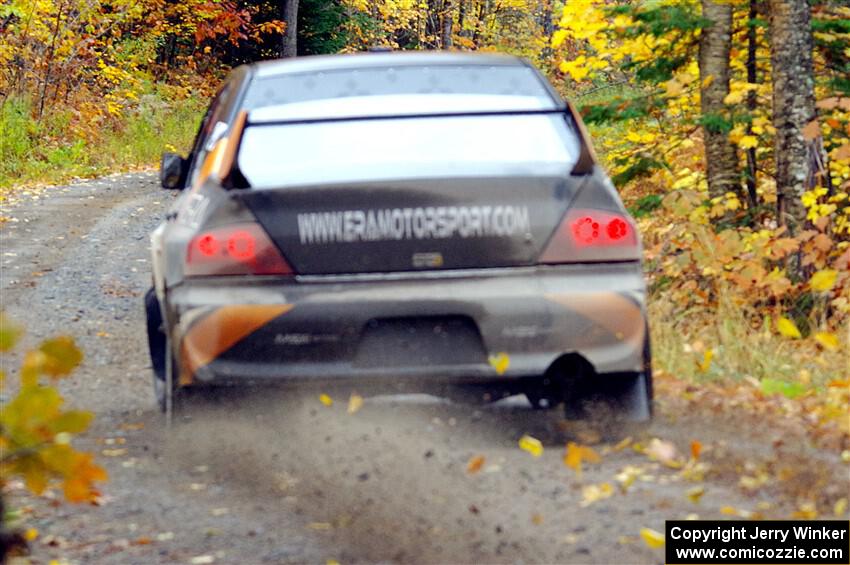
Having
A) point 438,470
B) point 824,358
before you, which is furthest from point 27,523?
point 824,358

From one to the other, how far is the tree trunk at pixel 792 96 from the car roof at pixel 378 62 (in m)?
5.05

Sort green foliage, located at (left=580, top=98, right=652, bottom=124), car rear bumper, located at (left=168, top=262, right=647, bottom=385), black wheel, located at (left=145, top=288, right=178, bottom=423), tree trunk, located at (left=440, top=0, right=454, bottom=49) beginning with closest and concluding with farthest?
car rear bumper, located at (left=168, top=262, right=647, bottom=385)
black wheel, located at (left=145, top=288, right=178, bottom=423)
green foliage, located at (left=580, top=98, right=652, bottom=124)
tree trunk, located at (left=440, top=0, right=454, bottom=49)

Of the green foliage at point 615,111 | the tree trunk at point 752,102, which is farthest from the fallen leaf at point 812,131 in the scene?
the tree trunk at point 752,102

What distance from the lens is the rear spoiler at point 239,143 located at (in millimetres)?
5305

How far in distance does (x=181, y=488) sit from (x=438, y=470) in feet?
3.35

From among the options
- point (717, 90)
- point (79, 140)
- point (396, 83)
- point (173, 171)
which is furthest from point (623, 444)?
point (79, 140)

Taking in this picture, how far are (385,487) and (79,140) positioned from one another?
19.6 m

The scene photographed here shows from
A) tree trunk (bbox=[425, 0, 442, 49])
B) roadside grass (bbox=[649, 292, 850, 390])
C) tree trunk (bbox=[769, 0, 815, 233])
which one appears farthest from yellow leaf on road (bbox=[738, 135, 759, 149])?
tree trunk (bbox=[425, 0, 442, 49])

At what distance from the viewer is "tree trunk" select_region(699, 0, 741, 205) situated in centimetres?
1195

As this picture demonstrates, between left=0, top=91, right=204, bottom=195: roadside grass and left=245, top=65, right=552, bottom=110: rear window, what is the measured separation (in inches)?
542

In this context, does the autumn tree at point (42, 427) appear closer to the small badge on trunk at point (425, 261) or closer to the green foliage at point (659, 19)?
the small badge on trunk at point (425, 261)

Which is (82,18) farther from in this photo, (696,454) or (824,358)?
(696,454)

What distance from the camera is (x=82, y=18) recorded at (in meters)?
24.3

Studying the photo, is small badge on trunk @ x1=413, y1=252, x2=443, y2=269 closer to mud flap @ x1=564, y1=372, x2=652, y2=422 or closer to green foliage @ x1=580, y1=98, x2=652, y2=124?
mud flap @ x1=564, y1=372, x2=652, y2=422
